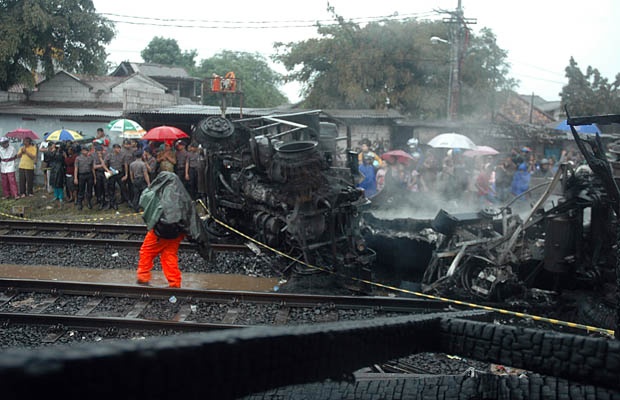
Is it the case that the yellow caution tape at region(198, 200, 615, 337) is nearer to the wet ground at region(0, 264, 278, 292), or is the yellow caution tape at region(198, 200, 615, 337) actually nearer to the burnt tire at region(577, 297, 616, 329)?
the burnt tire at region(577, 297, 616, 329)

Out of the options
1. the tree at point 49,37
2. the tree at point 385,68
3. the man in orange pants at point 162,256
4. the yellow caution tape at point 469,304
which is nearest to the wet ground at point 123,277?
the man in orange pants at point 162,256

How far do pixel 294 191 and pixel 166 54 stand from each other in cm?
4976

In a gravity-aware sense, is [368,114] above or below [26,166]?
above

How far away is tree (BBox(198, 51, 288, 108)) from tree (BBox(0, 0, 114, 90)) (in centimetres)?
2245

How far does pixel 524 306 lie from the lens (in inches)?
281

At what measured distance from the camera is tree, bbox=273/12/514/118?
27.2 m

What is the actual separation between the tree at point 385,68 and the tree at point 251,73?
1880cm

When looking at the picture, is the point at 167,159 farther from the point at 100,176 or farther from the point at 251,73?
the point at 251,73

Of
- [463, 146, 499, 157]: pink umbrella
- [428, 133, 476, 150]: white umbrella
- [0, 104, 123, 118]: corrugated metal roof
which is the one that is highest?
[0, 104, 123, 118]: corrugated metal roof

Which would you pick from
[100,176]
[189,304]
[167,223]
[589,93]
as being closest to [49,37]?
[100,176]

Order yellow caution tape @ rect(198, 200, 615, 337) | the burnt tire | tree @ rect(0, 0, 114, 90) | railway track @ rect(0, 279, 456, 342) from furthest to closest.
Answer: tree @ rect(0, 0, 114, 90), railway track @ rect(0, 279, 456, 342), the burnt tire, yellow caution tape @ rect(198, 200, 615, 337)

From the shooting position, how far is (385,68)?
27219 millimetres

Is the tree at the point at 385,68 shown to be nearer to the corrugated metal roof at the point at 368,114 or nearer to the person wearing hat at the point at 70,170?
the corrugated metal roof at the point at 368,114

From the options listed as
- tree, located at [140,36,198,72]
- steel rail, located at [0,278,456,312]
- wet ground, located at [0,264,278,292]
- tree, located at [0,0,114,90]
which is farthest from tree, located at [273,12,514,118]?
tree, located at [140,36,198,72]
